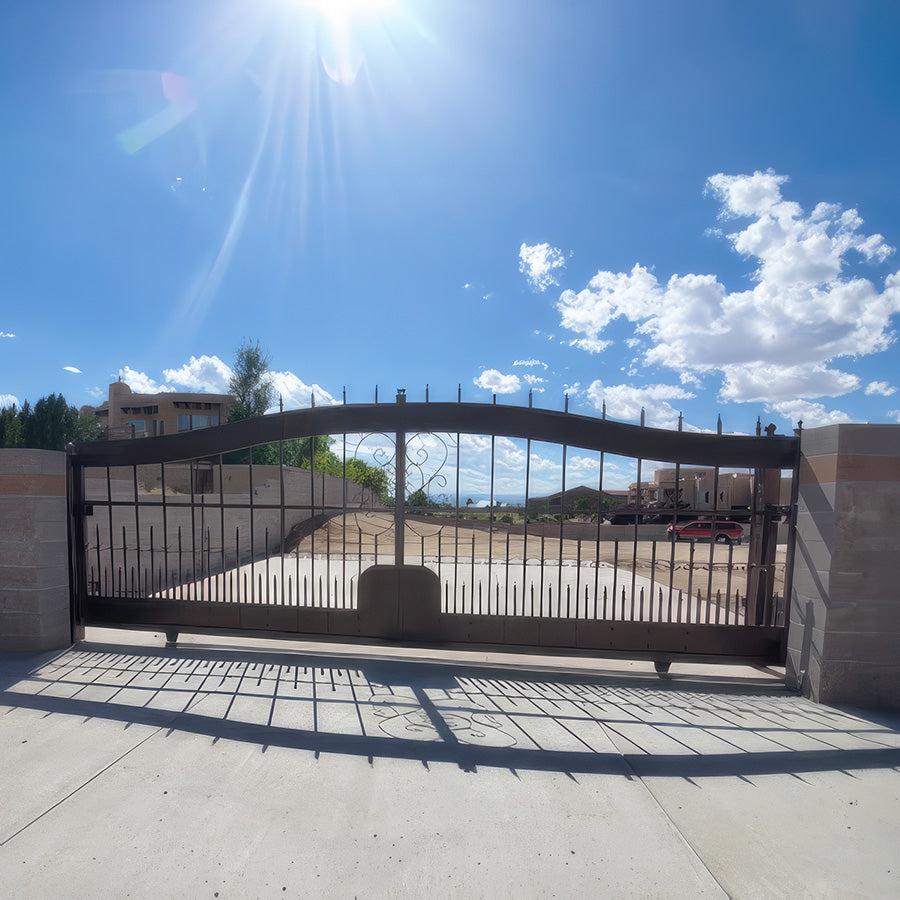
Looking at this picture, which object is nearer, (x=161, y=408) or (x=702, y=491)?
(x=702, y=491)

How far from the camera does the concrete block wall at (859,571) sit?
3.76m

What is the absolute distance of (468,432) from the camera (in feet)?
15.1

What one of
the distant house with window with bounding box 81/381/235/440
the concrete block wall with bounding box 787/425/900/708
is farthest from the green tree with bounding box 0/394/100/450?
the concrete block wall with bounding box 787/425/900/708

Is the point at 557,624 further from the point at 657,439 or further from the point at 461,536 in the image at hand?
the point at 461,536

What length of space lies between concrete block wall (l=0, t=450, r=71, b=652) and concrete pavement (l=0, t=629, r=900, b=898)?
0.49 meters

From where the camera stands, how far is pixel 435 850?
7.57 feet

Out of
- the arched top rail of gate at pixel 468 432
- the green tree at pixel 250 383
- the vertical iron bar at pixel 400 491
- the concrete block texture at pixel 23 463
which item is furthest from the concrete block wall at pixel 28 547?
the green tree at pixel 250 383

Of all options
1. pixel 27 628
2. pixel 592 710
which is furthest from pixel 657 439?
pixel 27 628

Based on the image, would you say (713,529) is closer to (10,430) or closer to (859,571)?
(859,571)

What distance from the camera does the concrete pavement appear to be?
2.18m

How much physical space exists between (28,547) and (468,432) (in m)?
4.49

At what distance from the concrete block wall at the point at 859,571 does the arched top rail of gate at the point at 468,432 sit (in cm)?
53

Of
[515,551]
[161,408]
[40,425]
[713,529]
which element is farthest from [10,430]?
[713,529]

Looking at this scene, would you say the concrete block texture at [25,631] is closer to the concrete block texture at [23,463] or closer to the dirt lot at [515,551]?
the concrete block texture at [23,463]
